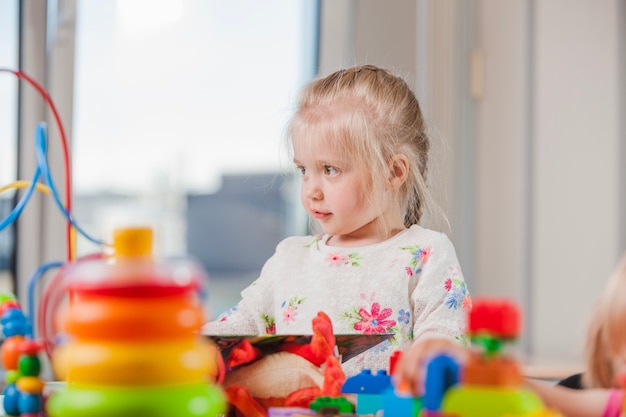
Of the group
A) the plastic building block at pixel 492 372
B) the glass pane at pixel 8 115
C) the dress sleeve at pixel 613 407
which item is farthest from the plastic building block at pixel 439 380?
the glass pane at pixel 8 115

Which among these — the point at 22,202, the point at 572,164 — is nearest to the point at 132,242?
the point at 22,202

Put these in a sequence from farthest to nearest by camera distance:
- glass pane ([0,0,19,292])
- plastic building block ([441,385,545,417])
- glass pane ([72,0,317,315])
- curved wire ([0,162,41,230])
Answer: glass pane ([72,0,317,315]) < glass pane ([0,0,19,292]) < curved wire ([0,162,41,230]) < plastic building block ([441,385,545,417])

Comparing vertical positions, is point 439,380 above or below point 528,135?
below

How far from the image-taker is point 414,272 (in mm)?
1068

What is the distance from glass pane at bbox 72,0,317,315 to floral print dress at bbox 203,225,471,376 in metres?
1.19

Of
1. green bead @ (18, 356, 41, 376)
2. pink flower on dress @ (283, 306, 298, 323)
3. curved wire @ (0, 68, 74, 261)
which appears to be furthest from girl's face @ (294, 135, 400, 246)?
green bead @ (18, 356, 41, 376)

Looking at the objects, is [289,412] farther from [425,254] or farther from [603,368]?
[425,254]

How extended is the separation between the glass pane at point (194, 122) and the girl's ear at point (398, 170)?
1.18 m

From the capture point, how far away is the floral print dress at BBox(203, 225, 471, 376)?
1.01 meters

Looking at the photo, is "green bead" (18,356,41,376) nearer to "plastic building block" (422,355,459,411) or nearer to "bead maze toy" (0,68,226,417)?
"bead maze toy" (0,68,226,417)

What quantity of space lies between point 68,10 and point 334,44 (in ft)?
2.39

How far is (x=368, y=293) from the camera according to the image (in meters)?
1.08

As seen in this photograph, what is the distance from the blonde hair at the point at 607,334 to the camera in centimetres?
62

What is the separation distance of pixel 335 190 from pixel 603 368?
0.50 m
